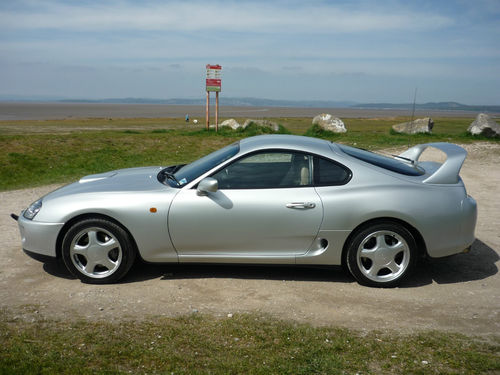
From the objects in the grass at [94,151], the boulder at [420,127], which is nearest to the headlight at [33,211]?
the grass at [94,151]

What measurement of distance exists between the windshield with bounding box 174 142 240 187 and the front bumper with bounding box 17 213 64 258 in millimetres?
1332

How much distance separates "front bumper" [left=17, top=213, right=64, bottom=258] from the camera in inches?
192

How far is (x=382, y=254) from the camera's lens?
4871mm

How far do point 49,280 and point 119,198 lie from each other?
123 cm

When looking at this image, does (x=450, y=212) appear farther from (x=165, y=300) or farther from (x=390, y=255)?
(x=165, y=300)

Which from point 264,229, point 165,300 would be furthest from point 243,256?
point 165,300

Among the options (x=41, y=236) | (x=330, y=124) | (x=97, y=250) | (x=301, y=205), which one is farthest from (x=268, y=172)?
(x=330, y=124)

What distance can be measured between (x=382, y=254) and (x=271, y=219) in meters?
1.19

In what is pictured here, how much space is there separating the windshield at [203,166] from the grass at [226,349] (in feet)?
5.04

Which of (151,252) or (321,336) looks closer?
(321,336)

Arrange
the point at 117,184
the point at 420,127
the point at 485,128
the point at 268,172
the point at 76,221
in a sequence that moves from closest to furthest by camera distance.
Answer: the point at 76,221
the point at 268,172
the point at 117,184
the point at 485,128
the point at 420,127

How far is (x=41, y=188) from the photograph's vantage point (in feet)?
34.3

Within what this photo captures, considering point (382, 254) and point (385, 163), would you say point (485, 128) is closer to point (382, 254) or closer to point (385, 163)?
point (385, 163)

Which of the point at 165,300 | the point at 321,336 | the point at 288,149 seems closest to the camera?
the point at 321,336
